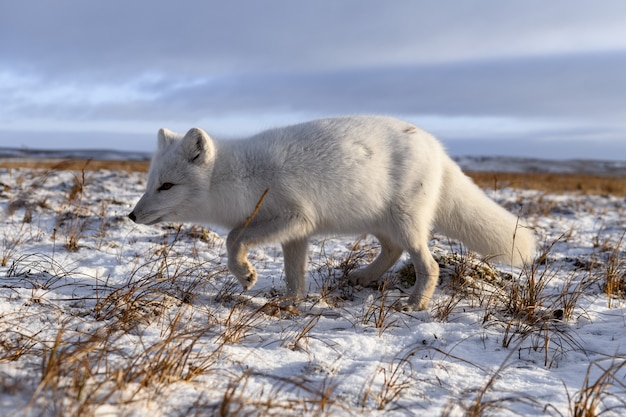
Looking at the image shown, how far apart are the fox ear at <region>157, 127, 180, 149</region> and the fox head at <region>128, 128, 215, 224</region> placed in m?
0.31

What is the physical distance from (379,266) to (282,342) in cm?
174

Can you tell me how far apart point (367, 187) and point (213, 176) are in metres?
1.06

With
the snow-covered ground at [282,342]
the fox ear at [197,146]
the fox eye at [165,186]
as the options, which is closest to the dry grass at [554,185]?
the snow-covered ground at [282,342]

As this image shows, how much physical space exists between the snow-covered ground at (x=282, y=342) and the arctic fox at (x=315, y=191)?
0.98 feet

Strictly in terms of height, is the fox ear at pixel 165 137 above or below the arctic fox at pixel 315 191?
above

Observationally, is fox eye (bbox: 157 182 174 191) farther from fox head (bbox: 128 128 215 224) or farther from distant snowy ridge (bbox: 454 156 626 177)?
distant snowy ridge (bbox: 454 156 626 177)

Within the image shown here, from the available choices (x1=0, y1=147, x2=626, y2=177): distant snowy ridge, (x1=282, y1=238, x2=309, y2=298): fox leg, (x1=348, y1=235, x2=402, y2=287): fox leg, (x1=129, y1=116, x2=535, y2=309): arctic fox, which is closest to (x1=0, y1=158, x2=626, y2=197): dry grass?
(x1=348, y1=235, x2=402, y2=287): fox leg

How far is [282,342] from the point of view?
Answer: 2.70 m

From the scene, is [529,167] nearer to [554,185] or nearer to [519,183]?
[554,185]

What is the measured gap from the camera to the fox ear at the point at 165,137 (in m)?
4.00

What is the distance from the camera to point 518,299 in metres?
3.45

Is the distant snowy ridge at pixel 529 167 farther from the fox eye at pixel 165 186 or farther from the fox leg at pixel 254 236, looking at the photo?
the fox eye at pixel 165 186

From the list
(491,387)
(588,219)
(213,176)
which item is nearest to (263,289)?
(213,176)

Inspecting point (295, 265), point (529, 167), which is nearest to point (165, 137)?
point (295, 265)
